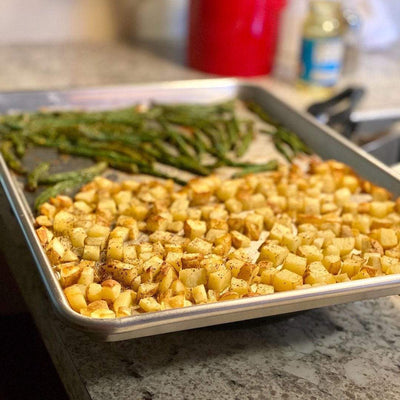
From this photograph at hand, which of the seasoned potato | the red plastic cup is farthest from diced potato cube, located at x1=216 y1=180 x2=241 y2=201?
the red plastic cup

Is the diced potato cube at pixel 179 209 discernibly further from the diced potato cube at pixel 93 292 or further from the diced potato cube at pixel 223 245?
the diced potato cube at pixel 93 292

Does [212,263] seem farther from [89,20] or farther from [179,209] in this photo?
[89,20]

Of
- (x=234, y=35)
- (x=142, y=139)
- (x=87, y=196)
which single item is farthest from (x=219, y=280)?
(x=234, y=35)

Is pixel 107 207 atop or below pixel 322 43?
below

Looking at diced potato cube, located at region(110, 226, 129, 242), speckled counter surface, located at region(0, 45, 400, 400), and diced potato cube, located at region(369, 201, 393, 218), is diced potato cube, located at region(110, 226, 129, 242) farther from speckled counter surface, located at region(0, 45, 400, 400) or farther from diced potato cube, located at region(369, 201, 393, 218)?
diced potato cube, located at region(369, 201, 393, 218)

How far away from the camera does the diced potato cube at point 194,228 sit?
129 cm

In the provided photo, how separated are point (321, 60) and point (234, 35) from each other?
342mm

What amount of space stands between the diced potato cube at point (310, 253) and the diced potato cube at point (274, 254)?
0.10 feet

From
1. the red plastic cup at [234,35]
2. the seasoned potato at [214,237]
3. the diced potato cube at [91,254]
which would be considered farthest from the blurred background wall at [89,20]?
the diced potato cube at [91,254]

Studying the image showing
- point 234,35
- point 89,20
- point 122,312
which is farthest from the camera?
point 89,20

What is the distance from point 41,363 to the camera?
1.40 metres

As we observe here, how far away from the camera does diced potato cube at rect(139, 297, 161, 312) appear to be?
3.30 feet

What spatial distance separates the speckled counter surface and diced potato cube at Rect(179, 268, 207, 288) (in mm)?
79

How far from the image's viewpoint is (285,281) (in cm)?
109
